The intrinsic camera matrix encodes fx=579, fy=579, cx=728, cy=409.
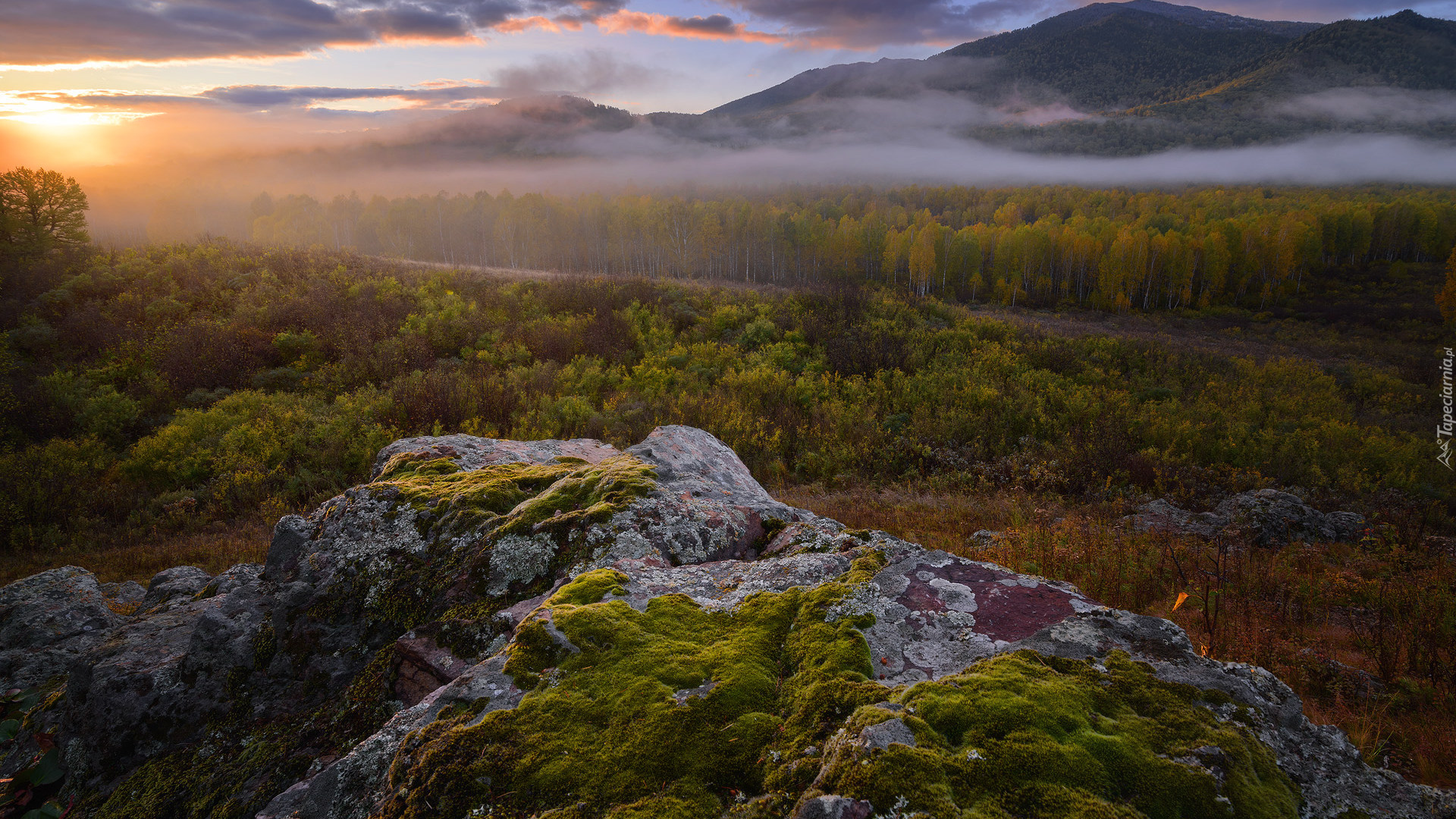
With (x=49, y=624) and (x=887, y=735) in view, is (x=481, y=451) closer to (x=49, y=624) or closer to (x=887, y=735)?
(x=49, y=624)

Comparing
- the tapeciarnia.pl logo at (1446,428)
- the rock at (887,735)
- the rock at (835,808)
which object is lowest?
the tapeciarnia.pl logo at (1446,428)

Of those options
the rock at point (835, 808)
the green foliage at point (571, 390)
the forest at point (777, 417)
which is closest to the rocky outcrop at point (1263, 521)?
the forest at point (777, 417)

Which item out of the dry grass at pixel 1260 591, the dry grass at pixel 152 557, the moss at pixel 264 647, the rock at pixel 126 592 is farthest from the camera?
the dry grass at pixel 152 557

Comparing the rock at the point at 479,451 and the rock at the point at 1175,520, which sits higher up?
the rock at the point at 479,451

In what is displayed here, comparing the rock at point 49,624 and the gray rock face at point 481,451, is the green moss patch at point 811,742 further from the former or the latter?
the rock at point 49,624

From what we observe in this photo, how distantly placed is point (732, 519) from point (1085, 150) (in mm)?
242526

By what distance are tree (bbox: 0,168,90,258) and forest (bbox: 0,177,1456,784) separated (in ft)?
0.95

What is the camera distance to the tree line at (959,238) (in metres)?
62.5

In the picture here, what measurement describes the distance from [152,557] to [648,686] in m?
11.0

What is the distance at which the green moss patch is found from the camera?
1.97m

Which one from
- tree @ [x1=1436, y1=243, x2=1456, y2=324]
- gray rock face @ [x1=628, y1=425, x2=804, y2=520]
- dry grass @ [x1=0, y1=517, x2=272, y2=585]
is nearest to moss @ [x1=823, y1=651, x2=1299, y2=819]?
gray rock face @ [x1=628, y1=425, x2=804, y2=520]

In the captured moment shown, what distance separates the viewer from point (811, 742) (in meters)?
2.28

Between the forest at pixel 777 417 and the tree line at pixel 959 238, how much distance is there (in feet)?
95.1

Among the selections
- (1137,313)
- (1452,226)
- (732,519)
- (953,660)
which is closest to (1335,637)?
(953,660)
